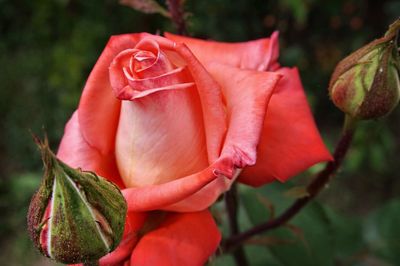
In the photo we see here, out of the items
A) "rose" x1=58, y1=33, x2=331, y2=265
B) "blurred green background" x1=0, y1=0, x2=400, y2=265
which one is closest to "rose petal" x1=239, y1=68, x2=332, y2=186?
"rose" x1=58, y1=33, x2=331, y2=265

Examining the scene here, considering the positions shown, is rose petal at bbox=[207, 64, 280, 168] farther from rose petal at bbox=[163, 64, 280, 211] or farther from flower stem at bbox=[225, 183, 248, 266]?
flower stem at bbox=[225, 183, 248, 266]

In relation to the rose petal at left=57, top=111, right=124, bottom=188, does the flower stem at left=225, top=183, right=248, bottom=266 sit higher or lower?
lower

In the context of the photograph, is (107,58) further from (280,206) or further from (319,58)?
(319,58)

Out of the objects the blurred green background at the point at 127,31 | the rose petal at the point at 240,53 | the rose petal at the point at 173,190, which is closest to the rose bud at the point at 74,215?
the rose petal at the point at 173,190

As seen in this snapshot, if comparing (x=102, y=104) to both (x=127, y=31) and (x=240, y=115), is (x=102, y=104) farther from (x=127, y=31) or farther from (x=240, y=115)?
(x=127, y=31)

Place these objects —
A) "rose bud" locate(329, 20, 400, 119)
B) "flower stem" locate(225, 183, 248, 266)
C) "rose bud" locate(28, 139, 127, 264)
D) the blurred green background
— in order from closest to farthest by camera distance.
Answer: "rose bud" locate(28, 139, 127, 264) < "rose bud" locate(329, 20, 400, 119) < "flower stem" locate(225, 183, 248, 266) < the blurred green background

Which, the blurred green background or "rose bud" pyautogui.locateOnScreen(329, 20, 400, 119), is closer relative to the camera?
"rose bud" pyautogui.locateOnScreen(329, 20, 400, 119)

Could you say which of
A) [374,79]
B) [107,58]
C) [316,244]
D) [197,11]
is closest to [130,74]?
[107,58]
